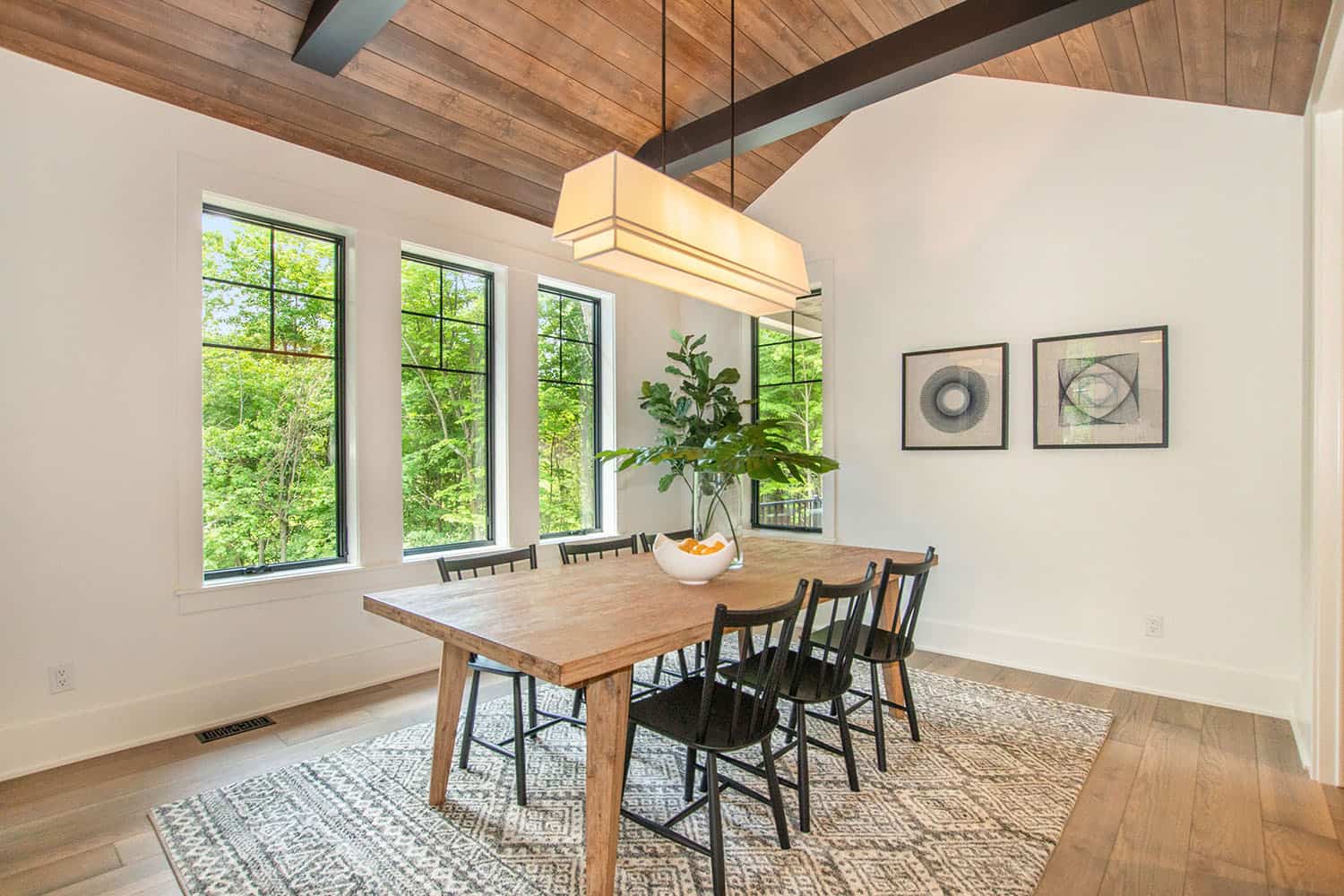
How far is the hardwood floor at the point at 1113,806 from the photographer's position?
1931 millimetres

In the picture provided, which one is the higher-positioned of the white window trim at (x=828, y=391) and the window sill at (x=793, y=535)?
the white window trim at (x=828, y=391)

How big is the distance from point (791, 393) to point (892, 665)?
2.36m

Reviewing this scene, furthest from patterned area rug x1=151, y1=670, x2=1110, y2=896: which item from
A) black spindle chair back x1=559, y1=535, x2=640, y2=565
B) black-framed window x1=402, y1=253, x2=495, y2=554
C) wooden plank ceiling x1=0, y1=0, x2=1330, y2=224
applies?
wooden plank ceiling x1=0, y1=0, x2=1330, y2=224

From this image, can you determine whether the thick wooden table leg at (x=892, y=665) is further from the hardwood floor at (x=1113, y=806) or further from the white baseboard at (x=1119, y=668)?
the white baseboard at (x=1119, y=668)

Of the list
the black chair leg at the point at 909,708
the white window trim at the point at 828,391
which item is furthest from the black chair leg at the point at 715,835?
the white window trim at the point at 828,391

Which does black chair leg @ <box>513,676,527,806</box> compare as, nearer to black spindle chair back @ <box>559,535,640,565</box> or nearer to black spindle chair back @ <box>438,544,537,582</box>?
black spindle chair back @ <box>438,544,537,582</box>

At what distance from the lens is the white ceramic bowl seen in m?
2.51

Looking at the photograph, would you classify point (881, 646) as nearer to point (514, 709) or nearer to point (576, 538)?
point (514, 709)

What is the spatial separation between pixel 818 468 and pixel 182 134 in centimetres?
313

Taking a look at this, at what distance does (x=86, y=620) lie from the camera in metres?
2.69

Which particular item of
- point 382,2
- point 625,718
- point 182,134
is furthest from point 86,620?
point 382,2

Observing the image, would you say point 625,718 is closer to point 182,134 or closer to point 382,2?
point 382,2

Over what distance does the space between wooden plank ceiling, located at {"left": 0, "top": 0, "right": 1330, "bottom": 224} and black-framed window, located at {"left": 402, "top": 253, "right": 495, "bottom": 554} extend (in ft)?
1.85

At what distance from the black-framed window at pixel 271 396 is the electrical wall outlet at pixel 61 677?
0.58m
